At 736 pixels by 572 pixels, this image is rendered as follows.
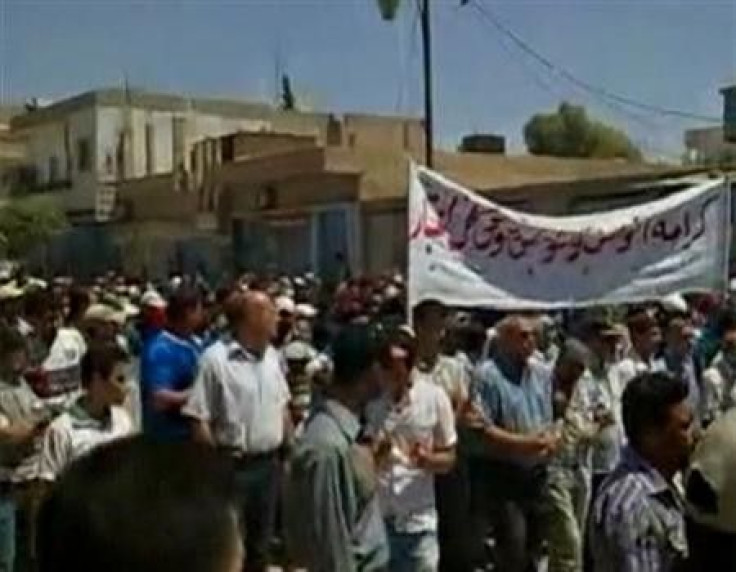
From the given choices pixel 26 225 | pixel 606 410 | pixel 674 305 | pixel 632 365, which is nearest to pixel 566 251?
pixel 632 365

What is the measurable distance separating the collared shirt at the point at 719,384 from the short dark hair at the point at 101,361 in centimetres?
440

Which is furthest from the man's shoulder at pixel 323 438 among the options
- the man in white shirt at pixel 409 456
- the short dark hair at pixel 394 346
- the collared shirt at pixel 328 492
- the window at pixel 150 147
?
the window at pixel 150 147

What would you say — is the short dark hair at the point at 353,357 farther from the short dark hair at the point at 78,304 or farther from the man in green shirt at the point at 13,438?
the short dark hair at the point at 78,304

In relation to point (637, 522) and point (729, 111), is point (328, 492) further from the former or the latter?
point (729, 111)

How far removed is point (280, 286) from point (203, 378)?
10986 millimetres

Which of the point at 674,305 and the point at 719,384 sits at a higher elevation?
the point at 674,305

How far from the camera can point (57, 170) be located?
208ft

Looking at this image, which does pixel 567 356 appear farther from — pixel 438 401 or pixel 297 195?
A: pixel 297 195

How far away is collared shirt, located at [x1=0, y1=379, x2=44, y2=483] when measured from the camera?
23.9ft

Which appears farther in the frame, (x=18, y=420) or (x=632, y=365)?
(x=632, y=365)

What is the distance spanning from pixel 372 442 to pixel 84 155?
55975 mm

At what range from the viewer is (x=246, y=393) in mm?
7523

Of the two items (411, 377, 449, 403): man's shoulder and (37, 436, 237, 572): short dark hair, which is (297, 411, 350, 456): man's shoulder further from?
(37, 436, 237, 572): short dark hair

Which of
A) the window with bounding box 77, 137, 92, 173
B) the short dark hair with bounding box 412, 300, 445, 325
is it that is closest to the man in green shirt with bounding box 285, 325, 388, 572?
the short dark hair with bounding box 412, 300, 445, 325
